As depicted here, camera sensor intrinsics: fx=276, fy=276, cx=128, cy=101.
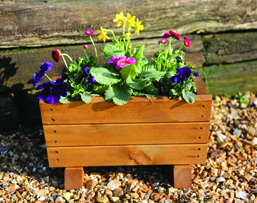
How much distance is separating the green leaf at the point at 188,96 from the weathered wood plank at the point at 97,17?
3.13 ft

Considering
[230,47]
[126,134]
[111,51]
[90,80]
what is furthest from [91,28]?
[230,47]

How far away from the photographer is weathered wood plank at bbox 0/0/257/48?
2.27m

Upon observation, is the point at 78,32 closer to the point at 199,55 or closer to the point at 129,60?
the point at 129,60

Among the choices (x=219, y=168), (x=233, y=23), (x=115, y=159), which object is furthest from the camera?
(x=233, y=23)

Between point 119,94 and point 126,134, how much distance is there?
0.28 m

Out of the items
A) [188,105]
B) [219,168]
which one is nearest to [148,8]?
[188,105]

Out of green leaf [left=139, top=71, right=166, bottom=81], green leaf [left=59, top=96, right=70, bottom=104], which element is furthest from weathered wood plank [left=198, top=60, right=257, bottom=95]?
green leaf [left=59, top=96, right=70, bottom=104]

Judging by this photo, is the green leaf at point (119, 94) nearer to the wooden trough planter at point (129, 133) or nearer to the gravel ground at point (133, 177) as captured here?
the wooden trough planter at point (129, 133)

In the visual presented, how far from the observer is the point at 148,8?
2.41 metres

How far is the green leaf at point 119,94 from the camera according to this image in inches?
67.0

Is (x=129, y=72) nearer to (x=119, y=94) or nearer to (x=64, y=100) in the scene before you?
(x=119, y=94)

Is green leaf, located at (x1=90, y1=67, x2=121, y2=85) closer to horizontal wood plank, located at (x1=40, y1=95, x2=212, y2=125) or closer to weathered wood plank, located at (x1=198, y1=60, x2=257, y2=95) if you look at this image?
horizontal wood plank, located at (x1=40, y1=95, x2=212, y2=125)

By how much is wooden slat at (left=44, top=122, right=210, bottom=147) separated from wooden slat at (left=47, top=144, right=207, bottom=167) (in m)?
0.04

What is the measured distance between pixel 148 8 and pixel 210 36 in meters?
0.69
